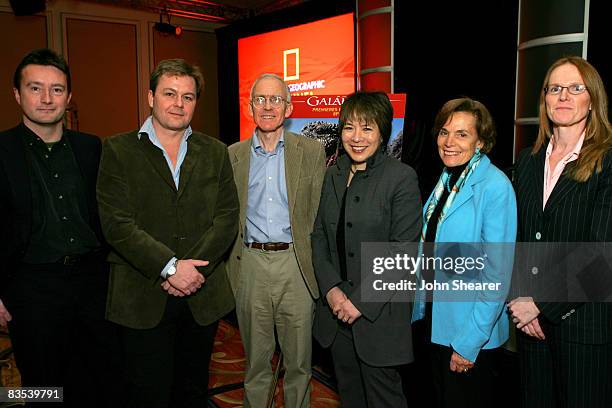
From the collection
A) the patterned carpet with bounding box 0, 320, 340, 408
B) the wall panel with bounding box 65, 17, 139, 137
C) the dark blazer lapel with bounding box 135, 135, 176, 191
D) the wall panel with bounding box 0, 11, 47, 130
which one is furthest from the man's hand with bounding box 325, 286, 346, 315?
the wall panel with bounding box 65, 17, 139, 137

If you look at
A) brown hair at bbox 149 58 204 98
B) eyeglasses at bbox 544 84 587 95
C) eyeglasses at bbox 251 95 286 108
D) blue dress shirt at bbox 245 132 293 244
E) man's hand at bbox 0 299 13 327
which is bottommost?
man's hand at bbox 0 299 13 327

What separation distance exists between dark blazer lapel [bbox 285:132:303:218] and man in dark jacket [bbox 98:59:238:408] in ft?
0.99

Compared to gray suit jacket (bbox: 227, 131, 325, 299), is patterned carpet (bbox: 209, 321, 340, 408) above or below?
below

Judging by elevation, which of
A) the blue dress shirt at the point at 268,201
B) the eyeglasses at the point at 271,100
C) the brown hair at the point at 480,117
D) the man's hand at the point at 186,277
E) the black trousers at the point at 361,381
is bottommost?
the black trousers at the point at 361,381

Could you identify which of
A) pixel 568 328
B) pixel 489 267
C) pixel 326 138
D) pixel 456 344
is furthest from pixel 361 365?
pixel 326 138

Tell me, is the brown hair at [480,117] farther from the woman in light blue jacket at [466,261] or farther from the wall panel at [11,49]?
the wall panel at [11,49]

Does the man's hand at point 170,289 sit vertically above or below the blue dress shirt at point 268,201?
below

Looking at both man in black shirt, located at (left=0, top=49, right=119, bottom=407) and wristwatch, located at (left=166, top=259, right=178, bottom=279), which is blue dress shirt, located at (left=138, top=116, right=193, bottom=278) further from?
man in black shirt, located at (left=0, top=49, right=119, bottom=407)

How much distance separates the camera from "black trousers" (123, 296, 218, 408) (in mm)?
1967

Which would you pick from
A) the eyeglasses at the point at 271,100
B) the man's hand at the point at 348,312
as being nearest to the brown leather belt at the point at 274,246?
the man's hand at the point at 348,312

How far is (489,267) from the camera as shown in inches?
68.5

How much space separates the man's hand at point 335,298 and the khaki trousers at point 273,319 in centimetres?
36

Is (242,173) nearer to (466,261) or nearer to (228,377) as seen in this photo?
(466,261)

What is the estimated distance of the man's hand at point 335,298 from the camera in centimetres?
193
